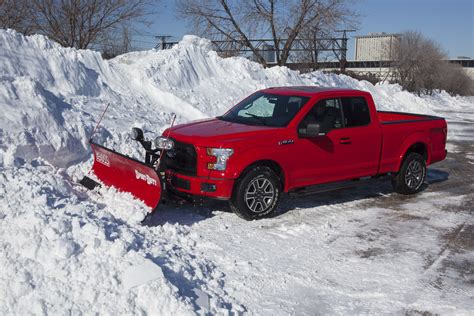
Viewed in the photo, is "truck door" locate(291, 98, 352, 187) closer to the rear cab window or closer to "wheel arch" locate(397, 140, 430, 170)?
the rear cab window

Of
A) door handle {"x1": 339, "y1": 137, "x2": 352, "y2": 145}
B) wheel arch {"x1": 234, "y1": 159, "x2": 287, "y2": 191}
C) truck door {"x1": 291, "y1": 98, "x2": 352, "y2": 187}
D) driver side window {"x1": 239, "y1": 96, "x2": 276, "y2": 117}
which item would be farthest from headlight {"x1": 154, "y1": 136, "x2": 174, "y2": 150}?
door handle {"x1": 339, "y1": 137, "x2": 352, "y2": 145}

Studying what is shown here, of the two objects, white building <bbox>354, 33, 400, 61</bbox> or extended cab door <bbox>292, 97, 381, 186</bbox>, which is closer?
extended cab door <bbox>292, 97, 381, 186</bbox>

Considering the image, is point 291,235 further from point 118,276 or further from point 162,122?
point 162,122

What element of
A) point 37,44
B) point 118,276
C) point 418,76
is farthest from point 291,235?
point 418,76

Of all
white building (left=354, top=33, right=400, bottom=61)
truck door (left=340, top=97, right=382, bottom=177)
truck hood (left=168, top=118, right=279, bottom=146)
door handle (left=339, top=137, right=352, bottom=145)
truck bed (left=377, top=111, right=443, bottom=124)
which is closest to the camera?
truck hood (left=168, top=118, right=279, bottom=146)

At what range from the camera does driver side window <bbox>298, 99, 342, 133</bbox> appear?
7.30 metres

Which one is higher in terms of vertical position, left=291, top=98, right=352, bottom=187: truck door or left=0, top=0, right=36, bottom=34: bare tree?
left=0, top=0, right=36, bottom=34: bare tree

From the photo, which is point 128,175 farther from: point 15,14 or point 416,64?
point 416,64

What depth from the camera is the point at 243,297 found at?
15.1 ft

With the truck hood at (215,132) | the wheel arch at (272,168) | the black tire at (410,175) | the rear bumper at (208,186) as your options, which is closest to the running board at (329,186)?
the wheel arch at (272,168)

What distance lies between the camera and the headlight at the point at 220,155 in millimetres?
6484

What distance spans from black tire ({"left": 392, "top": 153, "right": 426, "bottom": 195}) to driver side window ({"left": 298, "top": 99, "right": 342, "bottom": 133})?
67.0 inches

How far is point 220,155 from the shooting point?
21.3 ft

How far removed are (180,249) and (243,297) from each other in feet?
3.65
